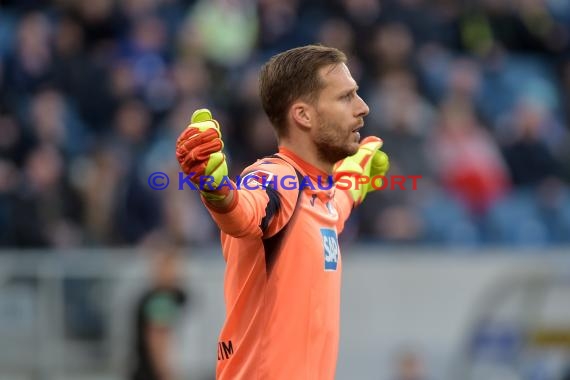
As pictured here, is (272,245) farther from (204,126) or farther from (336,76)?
(336,76)

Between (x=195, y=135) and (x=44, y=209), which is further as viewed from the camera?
(x=44, y=209)

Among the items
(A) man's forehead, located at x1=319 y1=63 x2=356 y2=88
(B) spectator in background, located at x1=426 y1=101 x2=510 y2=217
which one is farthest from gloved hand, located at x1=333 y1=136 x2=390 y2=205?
(B) spectator in background, located at x1=426 y1=101 x2=510 y2=217

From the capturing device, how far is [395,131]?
12.1m

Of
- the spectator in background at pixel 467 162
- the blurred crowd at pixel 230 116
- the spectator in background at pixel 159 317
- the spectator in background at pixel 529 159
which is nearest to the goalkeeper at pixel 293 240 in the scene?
the spectator in background at pixel 159 317

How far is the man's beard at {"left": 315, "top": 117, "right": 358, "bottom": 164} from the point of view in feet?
16.2

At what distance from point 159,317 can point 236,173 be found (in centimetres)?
193

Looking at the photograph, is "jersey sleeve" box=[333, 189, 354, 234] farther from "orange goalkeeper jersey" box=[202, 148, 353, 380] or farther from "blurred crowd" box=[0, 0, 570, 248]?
"blurred crowd" box=[0, 0, 570, 248]

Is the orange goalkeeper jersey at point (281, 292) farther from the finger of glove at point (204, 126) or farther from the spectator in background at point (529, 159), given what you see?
the spectator in background at point (529, 159)

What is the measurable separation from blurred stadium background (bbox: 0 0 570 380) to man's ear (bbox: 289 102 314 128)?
4157 mm

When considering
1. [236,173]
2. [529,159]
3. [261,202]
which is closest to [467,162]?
[529,159]

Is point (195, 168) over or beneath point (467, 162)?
beneath

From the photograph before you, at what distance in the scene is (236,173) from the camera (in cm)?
1119

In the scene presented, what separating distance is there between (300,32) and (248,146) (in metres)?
2.14

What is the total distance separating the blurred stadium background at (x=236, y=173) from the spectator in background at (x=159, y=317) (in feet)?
1.42
